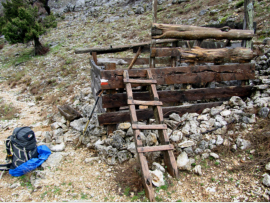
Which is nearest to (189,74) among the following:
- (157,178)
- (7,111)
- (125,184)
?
(157,178)

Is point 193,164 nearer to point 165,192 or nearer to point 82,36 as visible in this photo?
point 165,192

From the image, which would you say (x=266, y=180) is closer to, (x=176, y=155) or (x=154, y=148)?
(x=176, y=155)

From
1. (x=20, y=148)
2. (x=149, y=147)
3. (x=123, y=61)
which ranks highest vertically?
(x=123, y=61)

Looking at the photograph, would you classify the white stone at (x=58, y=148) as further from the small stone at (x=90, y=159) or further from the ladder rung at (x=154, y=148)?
the ladder rung at (x=154, y=148)

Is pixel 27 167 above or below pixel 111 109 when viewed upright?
below

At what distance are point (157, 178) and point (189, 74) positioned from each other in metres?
2.81

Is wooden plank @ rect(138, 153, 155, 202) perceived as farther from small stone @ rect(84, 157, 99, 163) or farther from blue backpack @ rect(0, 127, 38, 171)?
blue backpack @ rect(0, 127, 38, 171)

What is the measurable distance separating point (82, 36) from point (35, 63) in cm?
543

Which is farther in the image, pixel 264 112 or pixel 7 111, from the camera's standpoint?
pixel 7 111

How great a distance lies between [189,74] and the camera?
493 centimetres

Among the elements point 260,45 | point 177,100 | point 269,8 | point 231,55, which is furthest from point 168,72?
point 269,8

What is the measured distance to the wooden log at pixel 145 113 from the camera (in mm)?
4691

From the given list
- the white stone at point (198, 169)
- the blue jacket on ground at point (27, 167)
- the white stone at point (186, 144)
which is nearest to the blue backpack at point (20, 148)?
the blue jacket on ground at point (27, 167)

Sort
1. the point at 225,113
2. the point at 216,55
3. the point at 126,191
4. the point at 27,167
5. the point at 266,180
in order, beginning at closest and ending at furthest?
the point at 266,180 → the point at 126,191 → the point at 27,167 → the point at 225,113 → the point at 216,55
